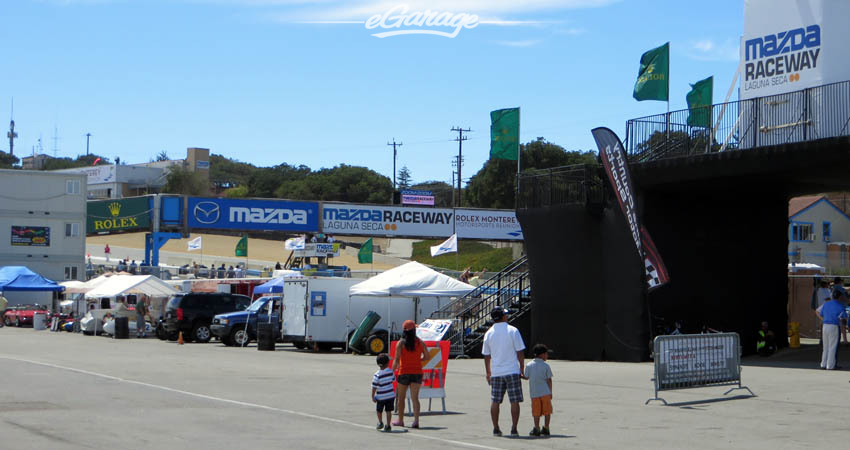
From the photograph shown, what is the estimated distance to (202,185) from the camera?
115 meters

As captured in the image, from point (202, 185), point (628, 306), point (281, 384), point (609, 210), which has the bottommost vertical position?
point (281, 384)

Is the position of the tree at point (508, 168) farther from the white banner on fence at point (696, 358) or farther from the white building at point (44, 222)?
the white banner on fence at point (696, 358)

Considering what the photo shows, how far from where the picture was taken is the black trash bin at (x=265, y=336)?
99.8 feet

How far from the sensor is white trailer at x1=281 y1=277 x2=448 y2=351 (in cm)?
2919

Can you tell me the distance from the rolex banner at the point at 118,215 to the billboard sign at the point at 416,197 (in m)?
22.4

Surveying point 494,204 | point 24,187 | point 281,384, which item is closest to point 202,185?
point 494,204

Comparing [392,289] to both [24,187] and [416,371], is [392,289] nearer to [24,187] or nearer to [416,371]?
[416,371]

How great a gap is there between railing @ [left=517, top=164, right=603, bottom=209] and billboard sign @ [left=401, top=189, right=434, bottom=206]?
4400 cm

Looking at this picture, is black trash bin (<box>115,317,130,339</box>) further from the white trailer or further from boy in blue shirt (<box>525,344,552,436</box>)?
boy in blue shirt (<box>525,344,552,436</box>)

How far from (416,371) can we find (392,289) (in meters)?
14.7

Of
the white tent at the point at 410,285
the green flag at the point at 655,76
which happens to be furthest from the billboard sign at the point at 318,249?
the green flag at the point at 655,76

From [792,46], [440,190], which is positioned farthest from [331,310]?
[440,190]

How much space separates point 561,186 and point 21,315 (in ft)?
104

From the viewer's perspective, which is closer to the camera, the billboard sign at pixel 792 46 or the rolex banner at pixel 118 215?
the billboard sign at pixel 792 46
